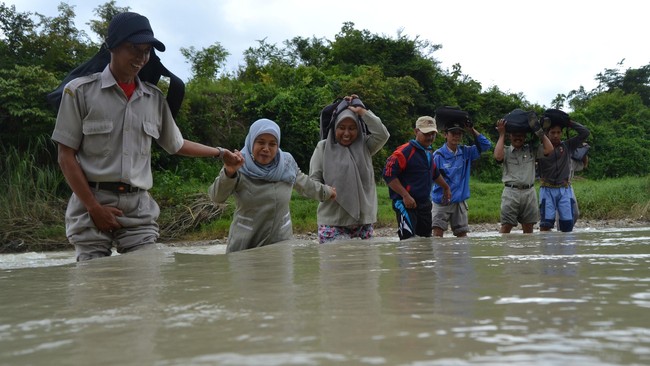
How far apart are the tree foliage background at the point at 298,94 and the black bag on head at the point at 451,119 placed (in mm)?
8631

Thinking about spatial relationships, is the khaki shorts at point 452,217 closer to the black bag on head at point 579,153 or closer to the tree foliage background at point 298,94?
the black bag on head at point 579,153

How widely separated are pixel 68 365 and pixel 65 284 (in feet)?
4.01

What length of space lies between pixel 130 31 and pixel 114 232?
97 centimetres

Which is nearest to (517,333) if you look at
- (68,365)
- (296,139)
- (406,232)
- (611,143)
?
(68,365)

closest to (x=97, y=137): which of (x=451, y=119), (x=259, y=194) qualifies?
(x=259, y=194)

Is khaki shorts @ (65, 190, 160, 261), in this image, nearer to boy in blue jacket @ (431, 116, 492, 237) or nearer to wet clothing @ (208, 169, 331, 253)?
wet clothing @ (208, 169, 331, 253)

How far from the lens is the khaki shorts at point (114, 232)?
3.35 metres

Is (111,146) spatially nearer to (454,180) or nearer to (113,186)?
(113,186)

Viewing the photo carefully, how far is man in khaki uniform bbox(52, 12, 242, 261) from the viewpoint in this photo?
10.8ft

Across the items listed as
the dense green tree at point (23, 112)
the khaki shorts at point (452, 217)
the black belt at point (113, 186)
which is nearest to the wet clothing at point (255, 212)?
the black belt at point (113, 186)

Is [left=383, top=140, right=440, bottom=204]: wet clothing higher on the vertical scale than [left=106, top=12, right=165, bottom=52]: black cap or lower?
lower

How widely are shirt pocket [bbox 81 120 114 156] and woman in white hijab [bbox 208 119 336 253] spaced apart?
1.17 m

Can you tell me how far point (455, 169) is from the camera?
7023mm

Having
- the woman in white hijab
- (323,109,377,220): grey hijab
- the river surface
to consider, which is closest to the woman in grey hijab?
(323,109,377,220): grey hijab
